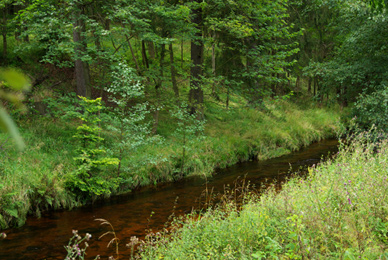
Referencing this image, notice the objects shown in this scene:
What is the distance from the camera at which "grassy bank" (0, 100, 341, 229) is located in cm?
764

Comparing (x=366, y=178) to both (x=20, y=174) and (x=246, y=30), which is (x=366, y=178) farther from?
(x=246, y=30)

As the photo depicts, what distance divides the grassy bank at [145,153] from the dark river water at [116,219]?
409 mm

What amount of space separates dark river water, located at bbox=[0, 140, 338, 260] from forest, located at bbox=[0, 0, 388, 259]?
43 centimetres

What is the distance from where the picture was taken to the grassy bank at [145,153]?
7.64m

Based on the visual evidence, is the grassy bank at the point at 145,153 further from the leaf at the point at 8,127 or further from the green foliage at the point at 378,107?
the leaf at the point at 8,127

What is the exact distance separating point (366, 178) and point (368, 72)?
12.1 metres

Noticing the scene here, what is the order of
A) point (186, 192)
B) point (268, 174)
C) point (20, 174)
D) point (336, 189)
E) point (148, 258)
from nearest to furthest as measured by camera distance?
point (336, 189)
point (148, 258)
point (20, 174)
point (186, 192)
point (268, 174)

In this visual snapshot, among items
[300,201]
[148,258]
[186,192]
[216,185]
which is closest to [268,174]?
[216,185]

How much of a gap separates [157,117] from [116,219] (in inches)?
249

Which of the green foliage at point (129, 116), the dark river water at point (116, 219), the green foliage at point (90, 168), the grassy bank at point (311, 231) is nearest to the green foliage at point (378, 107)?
the dark river water at point (116, 219)

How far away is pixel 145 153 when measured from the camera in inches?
432

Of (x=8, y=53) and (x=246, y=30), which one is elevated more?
(x=246, y=30)

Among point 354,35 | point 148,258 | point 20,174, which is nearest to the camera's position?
point 148,258

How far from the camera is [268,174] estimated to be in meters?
11.3
